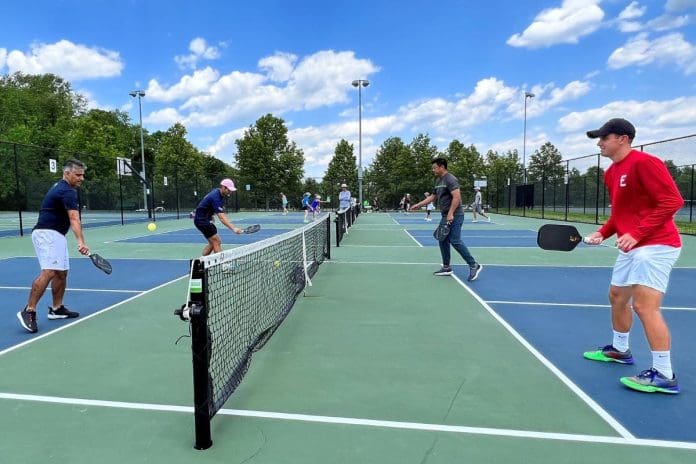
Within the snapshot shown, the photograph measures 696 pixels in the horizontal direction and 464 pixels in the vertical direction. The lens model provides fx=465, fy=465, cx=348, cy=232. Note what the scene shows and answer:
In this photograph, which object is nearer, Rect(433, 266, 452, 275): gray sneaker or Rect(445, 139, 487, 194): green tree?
Rect(433, 266, 452, 275): gray sneaker

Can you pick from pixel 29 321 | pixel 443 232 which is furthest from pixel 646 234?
pixel 29 321

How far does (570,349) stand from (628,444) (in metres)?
1.62

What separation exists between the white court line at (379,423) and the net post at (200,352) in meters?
0.43

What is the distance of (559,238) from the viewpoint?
3912 mm

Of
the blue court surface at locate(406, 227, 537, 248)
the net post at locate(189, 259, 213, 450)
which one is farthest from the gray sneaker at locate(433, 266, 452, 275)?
the net post at locate(189, 259, 213, 450)

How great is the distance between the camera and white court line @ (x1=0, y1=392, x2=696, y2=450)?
261 centimetres

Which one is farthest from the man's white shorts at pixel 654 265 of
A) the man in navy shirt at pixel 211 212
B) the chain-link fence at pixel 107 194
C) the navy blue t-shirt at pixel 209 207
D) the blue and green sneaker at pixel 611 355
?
the chain-link fence at pixel 107 194

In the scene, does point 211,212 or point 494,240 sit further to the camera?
point 494,240

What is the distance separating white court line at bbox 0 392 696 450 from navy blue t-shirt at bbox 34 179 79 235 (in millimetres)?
2178

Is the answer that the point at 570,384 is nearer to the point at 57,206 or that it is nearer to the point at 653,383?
the point at 653,383

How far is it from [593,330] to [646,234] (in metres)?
1.96

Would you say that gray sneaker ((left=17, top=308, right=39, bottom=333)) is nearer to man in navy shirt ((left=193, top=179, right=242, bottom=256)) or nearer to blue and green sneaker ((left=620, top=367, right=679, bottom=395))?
man in navy shirt ((left=193, top=179, right=242, bottom=256))

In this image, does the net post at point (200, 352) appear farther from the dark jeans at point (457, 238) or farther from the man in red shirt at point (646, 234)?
the dark jeans at point (457, 238)

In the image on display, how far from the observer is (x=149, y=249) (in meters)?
11.9
